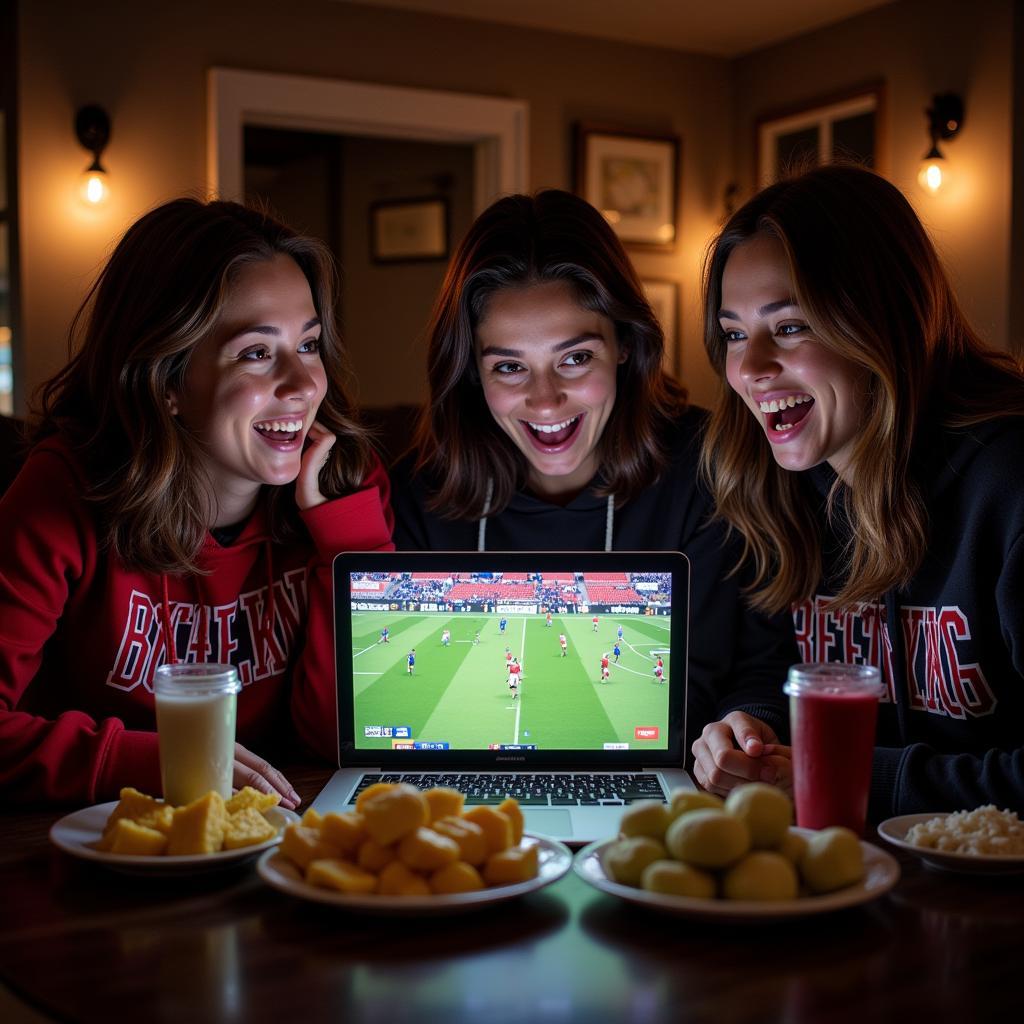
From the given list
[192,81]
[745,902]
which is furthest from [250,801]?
[192,81]

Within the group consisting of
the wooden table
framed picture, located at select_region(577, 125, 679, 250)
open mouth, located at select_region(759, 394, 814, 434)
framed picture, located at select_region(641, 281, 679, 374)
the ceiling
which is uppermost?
the ceiling

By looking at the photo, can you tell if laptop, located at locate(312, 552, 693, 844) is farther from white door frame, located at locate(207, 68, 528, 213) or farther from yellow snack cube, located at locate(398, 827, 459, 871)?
white door frame, located at locate(207, 68, 528, 213)

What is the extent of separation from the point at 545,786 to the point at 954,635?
0.59 m

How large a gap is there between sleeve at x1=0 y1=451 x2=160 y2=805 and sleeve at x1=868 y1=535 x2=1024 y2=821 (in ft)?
2.95

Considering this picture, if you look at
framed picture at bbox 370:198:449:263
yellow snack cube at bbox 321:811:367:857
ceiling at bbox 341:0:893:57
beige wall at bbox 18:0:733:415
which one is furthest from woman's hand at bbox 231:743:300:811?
framed picture at bbox 370:198:449:263

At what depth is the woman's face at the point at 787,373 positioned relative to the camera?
172 centimetres

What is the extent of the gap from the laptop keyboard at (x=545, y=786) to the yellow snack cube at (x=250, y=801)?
0.63 feet

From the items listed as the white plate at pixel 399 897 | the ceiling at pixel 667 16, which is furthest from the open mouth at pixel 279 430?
the ceiling at pixel 667 16

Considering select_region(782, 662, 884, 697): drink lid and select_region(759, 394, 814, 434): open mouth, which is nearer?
select_region(782, 662, 884, 697): drink lid

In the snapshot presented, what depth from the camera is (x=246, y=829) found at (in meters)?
1.25

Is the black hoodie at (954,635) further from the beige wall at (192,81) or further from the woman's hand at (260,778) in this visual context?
the beige wall at (192,81)

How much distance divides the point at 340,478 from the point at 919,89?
412 centimetres

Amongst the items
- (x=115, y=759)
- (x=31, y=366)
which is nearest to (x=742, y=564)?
(x=115, y=759)

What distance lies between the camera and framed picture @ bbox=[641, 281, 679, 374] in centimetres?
609
